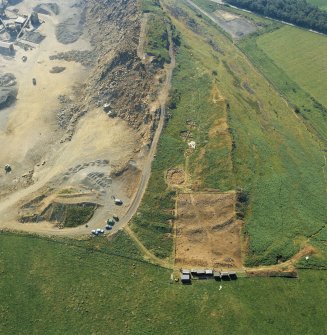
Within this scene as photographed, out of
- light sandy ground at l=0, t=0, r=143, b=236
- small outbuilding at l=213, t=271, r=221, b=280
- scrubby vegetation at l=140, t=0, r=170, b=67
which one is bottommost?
light sandy ground at l=0, t=0, r=143, b=236

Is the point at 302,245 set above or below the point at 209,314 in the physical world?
above

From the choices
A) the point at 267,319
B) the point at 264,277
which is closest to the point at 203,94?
the point at 264,277

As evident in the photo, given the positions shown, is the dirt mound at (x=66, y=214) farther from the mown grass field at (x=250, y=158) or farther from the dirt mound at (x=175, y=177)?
the dirt mound at (x=175, y=177)

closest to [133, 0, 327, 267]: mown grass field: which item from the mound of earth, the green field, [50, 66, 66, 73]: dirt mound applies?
the green field

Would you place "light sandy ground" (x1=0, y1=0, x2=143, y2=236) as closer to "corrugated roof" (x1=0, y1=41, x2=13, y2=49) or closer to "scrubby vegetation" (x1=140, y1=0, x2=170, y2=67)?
"corrugated roof" (x1=0, y1=41, x2=13, y2=49)

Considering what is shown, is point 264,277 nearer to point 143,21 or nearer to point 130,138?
point 130,138

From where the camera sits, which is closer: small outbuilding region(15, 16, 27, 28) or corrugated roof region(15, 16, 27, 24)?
small outbuilding region(15, 16, 27, 28)
